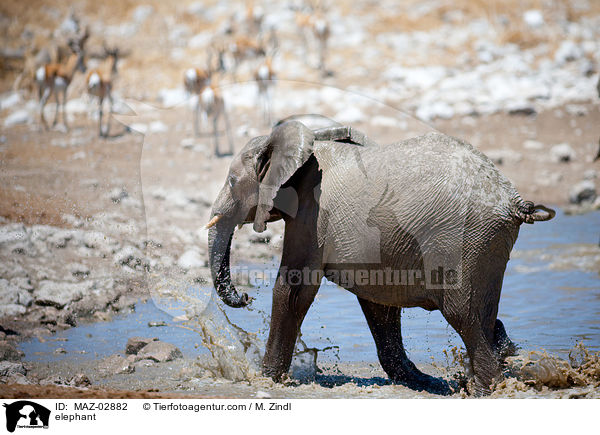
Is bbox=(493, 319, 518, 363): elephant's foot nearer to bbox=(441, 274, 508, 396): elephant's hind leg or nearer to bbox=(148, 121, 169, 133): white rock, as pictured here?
bbox=(441, 274, 508, 396): elephant's hind leg

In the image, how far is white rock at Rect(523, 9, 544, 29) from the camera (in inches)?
873

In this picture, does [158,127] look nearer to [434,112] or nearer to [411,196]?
[434,112]

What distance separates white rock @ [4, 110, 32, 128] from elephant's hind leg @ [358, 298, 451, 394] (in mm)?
11975

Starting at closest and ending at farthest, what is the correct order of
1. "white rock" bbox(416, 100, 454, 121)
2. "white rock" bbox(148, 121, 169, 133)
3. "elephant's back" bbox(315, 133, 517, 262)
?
"elephant's back" bbox(315, 133, 517, 262)
"white rock" bbox(148, 121, 169, 133)
"white rock" bbox(416, 100, 454, 121)

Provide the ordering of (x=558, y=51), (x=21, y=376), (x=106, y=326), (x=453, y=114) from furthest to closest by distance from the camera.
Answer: (x=558, y=51)
(x=453, y=114)
(x=106, y=326)
(x=21, y=376)

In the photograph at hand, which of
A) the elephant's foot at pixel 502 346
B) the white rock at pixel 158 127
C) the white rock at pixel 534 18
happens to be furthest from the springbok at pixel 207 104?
the white rock at pixel 534 18

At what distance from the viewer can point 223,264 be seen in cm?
632

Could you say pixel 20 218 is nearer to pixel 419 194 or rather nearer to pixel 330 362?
pixel 330 362

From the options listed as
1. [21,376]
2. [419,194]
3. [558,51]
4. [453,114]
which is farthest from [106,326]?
[558,51]

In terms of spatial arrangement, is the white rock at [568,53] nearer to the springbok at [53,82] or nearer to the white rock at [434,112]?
the white rock at [434,112]

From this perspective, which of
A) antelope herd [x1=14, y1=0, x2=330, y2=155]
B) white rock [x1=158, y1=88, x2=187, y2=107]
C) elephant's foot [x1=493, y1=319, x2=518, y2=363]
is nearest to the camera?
elephant's foot [x1=493, y1=319, x2=518, y2=363]

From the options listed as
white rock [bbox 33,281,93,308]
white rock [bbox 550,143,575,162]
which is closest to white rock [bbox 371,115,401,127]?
white rock [bbox 550,143,575,162]

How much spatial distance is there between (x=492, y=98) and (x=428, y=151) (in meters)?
12.5

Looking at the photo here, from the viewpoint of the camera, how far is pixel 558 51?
779 inches
